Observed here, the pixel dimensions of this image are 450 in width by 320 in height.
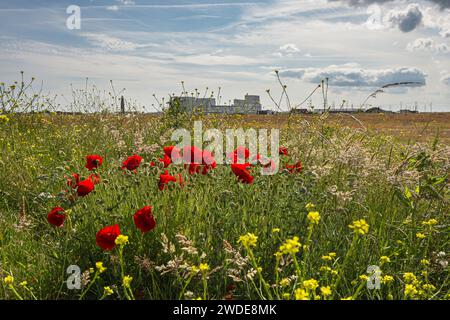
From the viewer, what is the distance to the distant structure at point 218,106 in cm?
816

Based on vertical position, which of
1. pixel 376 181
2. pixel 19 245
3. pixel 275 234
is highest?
pixel 376 181

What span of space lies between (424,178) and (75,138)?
19.7ft

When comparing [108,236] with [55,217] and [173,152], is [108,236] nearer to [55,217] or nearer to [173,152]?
[55,217]

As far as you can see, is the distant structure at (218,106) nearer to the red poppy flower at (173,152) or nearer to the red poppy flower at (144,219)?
the red poppy flower at (173,152)

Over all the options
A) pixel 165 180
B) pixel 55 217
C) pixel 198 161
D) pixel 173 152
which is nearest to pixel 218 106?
pixel 173 152

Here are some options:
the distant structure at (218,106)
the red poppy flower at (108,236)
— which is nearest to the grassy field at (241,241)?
the red poppy flower at (108,236)

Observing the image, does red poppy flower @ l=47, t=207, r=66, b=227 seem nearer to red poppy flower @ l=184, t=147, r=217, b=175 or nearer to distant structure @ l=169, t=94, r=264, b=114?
red poppy flower @ l=184, t=147, r=217, b=175

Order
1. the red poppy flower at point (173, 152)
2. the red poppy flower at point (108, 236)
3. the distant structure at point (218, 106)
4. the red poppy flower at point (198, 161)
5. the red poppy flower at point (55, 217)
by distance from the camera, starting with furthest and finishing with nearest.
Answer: the distant structure at point (218, 106), the red poppy flower at point (173, 152), the red poppy flower at point (198, 161), the red poppy flower at point (55, 217), the red poppy flower at point (108, 236)

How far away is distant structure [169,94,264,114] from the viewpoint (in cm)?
816

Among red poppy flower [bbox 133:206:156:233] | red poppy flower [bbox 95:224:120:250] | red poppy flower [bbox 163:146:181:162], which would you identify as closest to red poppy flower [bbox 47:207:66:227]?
red poppy flower [bbox 95:224:120:250]

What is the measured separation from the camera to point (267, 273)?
9.52 ft
